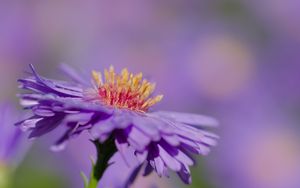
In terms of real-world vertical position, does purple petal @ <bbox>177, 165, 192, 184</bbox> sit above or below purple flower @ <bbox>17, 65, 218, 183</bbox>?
below

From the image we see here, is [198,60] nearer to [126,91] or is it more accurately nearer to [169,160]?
[126,91]

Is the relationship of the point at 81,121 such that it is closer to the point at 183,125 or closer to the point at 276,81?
the point at 183,125

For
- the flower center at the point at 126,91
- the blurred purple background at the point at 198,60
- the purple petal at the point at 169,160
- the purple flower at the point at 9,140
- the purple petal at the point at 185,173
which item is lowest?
the purple flower at the point at 9,140

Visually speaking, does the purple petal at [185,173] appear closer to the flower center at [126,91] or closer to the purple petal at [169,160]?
the purple petal at [169,160]

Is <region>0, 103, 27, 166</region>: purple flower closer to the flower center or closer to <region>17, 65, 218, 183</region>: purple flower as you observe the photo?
the flower center

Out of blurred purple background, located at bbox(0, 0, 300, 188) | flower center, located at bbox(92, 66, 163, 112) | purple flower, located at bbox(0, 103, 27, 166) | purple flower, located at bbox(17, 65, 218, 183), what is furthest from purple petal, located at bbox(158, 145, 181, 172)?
blurred purple background, located at bbox(0, 0, 300, 188)

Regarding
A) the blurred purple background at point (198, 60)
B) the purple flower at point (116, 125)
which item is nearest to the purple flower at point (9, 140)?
the purple flower at point (116, 125)

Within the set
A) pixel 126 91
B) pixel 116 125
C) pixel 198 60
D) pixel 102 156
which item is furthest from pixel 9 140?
pixel 198 60
